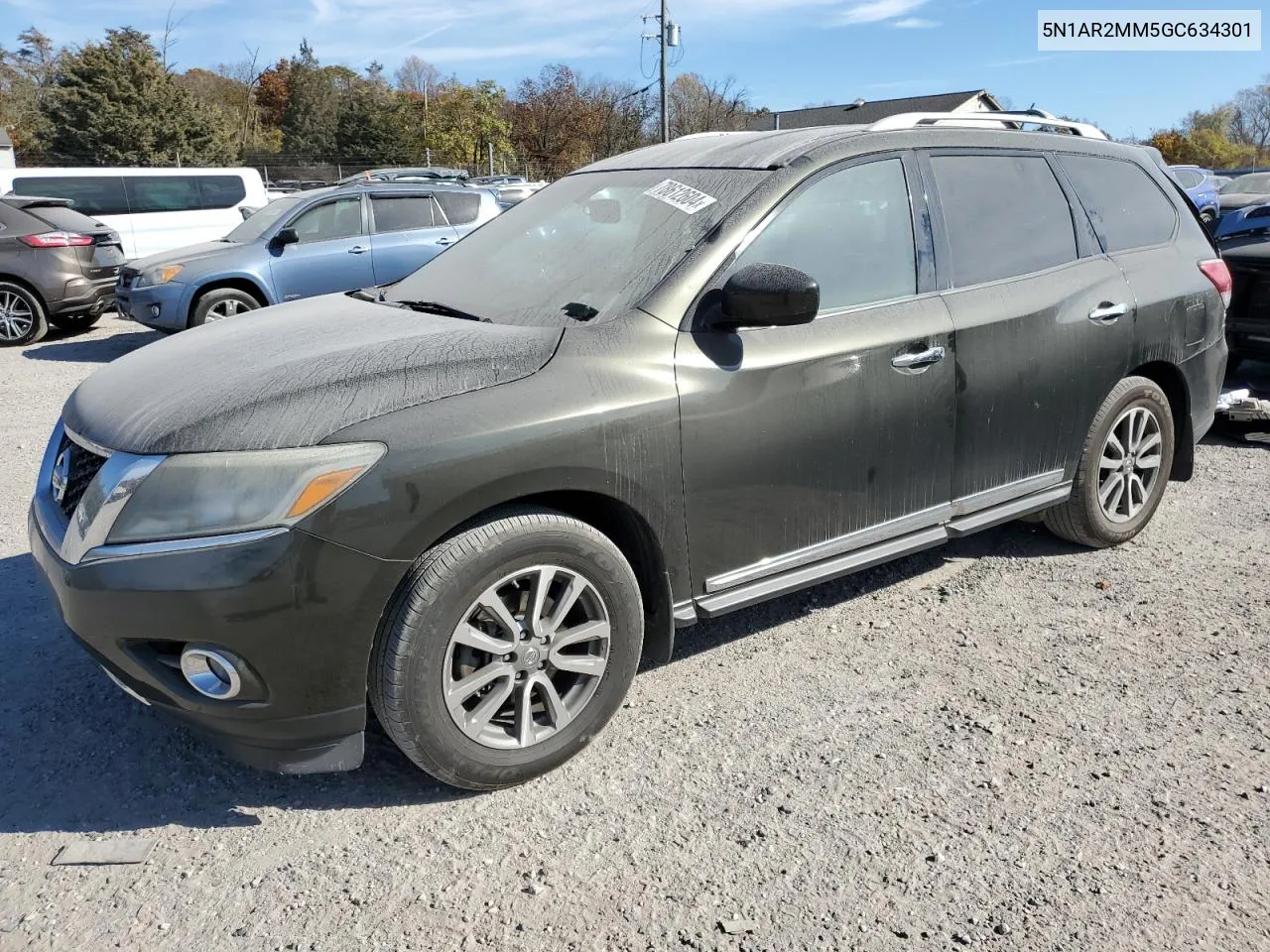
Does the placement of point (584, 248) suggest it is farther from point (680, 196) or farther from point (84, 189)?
point (84, 189)

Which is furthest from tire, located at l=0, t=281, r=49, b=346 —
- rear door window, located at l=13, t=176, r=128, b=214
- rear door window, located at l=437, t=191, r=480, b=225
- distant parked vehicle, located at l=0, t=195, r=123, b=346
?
rear door window, located at l=437, t=191, r=480, b=225

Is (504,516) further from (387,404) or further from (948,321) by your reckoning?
(948,321)

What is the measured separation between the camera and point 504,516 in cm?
262

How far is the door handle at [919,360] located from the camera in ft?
10.9

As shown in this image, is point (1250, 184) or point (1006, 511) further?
point (1250, 184)

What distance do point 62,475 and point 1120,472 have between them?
408cm

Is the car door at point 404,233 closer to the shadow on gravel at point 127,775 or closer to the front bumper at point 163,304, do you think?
the front bumper at point 163,304

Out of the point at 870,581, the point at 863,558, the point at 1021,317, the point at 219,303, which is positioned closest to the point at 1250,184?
the point at 219,303

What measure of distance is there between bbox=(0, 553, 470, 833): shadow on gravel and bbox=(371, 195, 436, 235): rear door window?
8.16m

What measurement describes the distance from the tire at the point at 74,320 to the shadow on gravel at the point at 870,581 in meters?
10.4

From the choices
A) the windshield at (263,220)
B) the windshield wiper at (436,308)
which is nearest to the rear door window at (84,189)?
the windshield at (263,220)

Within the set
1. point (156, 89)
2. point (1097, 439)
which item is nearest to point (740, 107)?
point (156, 89)

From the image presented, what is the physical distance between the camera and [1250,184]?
88.1ft

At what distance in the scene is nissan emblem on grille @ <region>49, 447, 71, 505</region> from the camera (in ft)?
9.05
